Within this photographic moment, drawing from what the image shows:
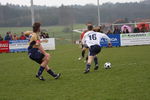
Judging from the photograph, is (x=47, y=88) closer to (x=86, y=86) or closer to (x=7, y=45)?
(x=86, y=86)

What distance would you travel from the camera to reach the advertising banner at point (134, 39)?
2889 centimetres

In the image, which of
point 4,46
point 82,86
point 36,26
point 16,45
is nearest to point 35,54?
point 36,26

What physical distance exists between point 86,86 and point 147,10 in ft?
188

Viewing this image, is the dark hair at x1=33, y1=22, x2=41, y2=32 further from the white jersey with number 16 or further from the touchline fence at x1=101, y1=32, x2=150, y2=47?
the touchline fence at x1=101, y1=32, x2=150, y2=47

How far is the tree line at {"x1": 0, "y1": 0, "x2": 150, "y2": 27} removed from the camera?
5303 cm

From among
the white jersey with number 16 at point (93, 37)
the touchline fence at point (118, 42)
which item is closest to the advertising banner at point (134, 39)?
the touchline fence at point (118, 42)

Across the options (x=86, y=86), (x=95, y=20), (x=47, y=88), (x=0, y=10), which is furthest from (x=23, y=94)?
(x=95, y=20)

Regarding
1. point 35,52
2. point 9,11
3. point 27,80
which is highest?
point 9,11

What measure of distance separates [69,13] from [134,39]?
3103cm

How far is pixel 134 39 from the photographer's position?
28891 mm

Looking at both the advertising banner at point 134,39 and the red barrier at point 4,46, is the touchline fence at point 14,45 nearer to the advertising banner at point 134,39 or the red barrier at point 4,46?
the red barrier at point 4,46

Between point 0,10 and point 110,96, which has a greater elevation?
point 0,10

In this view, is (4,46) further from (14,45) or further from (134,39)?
(134,39)

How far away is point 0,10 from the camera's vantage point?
51656 millimetres
